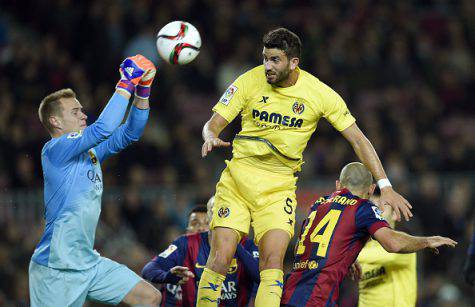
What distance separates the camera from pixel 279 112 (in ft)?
21.8

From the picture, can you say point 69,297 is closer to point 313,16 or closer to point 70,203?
point 70,203

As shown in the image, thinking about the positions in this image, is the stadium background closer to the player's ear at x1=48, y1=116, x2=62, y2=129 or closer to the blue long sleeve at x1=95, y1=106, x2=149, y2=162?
the blue long sleeve at x1=95, y1=106, x2=149, y2=162

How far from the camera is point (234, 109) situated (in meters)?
6.70

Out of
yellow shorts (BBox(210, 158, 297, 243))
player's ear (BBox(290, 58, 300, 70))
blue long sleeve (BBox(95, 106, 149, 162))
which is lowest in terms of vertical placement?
yellow shorts (BBox(210, 158, 297, 243))

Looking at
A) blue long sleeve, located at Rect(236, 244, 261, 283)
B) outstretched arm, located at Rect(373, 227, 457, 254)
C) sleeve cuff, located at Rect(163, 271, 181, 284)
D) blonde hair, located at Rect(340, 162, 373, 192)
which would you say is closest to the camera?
outstretched arm, located at Rect(373, 227, 457, 254)

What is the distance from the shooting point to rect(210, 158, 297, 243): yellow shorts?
21.5ft

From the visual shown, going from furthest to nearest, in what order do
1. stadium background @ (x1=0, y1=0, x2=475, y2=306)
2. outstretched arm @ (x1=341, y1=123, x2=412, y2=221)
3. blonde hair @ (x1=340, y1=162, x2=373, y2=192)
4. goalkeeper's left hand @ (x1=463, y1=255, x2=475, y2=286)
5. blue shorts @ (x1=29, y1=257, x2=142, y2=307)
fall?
stadium background @ (x1=0, y1=0, x2=475, y2=306), goalkeeper's left hand @ (x1=463, y1=255, x2=475, y2=286), blonde hair @ (x1=340, y1=162, x2=373, y2=192), blue shorts @ (x1=29, y1=257, x2=142, y2=307), outstretched arm @ (x1=341, y1=123, x2=412, y2=221)

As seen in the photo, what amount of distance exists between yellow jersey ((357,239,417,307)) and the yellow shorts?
1.11 m

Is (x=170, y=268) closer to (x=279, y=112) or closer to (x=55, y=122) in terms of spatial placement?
(x=55, y=122)

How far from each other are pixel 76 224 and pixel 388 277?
8.52 ft

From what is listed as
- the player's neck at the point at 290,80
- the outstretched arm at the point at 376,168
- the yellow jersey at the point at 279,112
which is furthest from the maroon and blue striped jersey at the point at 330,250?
the player's neck at the point at 290,80

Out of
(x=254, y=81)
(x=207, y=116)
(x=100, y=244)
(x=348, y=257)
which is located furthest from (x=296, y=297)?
(x=207, y=116)

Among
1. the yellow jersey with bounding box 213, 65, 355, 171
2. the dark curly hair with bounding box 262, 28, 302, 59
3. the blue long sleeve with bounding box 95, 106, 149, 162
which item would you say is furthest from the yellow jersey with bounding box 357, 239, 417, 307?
the blue long sleeve with bounding box 95, 106, 149, 162

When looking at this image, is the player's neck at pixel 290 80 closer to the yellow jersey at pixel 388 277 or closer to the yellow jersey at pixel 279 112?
the yellow jersey at pixel 279 112
